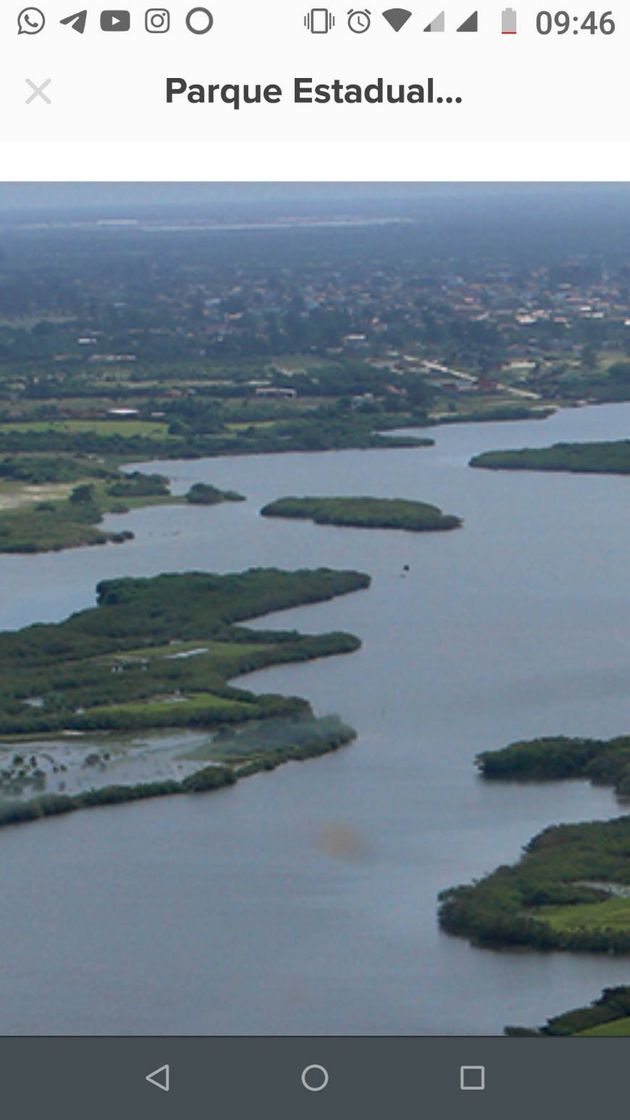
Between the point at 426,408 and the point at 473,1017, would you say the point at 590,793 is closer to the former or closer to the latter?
the point at 473,1017

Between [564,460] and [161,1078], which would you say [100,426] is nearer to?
[564,460]

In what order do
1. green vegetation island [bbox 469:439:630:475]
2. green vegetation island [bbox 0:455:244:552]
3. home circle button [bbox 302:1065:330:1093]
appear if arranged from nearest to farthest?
home circle button [bbox 302:1065:330:1093] → green vegetation island [bbox 0:455:244:552] → green vegetation island [bbox 469:439:630:475]

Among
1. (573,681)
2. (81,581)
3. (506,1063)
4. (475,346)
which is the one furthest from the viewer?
(475,346)

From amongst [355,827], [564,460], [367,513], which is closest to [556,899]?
[355,827]

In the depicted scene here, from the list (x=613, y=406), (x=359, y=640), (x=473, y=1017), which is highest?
(x=613, y=406)

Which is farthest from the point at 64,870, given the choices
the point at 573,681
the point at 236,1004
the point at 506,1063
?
the point at 506,1063

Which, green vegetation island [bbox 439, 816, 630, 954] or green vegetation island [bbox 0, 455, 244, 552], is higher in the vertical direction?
green vegetation island [bbox 0, 455, 244, 552]

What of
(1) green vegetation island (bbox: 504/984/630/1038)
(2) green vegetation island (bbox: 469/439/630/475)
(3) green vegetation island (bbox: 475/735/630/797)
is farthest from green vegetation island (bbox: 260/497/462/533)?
(1) green vegetation island (bbox: 504/984/630/1038)
